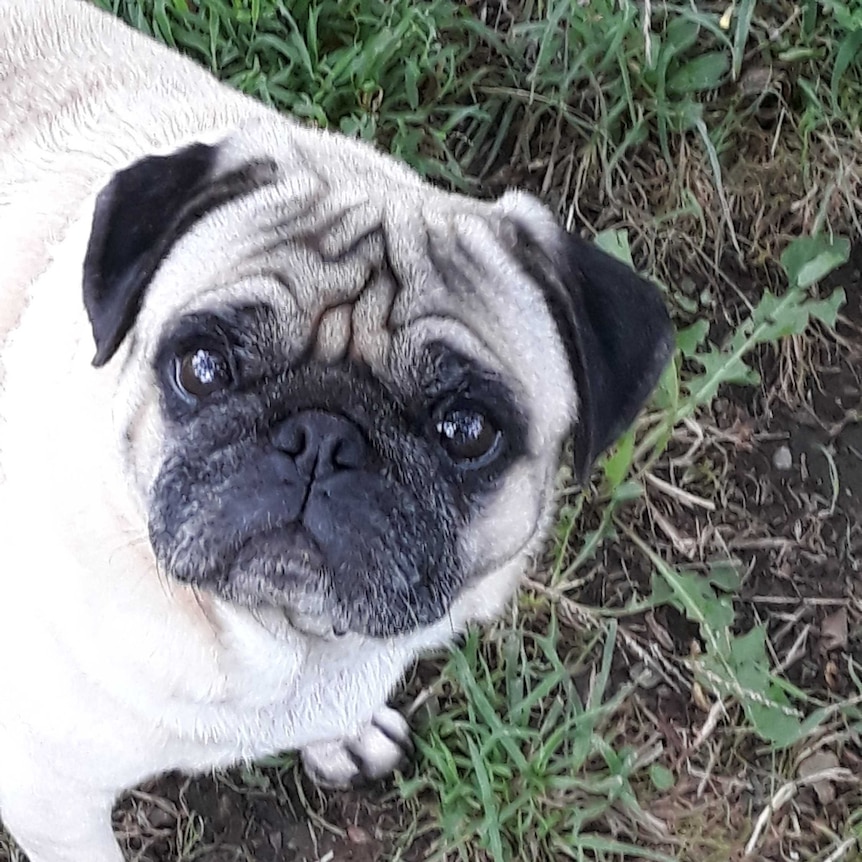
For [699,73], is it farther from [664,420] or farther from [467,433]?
[467,433]

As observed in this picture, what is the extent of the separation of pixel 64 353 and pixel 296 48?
4.76ft

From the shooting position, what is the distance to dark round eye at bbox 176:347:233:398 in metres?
1.71

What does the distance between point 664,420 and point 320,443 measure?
4.79ft

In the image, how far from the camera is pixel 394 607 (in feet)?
5.68

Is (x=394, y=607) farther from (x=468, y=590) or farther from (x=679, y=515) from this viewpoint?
(x=679, y=515)

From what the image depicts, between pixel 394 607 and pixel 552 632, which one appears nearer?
pixel 394 607

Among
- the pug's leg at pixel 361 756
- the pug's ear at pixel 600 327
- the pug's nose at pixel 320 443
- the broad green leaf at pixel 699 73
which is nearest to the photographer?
the pug's nose at pixel 320 443

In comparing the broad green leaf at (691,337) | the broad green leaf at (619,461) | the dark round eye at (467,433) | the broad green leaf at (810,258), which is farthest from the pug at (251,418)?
the broad green leaf at (810,258)

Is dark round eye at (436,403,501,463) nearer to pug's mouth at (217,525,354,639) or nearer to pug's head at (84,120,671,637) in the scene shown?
pug's head at (84,120,671,637)

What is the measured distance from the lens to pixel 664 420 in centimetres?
292

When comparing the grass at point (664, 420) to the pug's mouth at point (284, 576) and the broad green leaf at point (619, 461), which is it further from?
the pug's mouth at point (284, 576)

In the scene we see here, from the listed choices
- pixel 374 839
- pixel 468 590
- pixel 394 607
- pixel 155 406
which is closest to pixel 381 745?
pixel 374 839

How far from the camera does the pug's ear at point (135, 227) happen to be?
1685mm

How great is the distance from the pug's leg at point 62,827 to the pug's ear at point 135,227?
934mm
